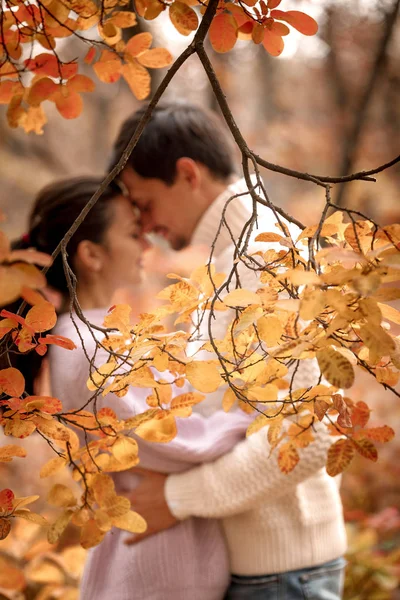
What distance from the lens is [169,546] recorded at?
1205mm

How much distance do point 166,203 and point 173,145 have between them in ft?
0.47

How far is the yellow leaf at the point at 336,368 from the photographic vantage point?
1.90ft

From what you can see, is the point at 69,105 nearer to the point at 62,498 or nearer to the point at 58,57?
the point at 58,57

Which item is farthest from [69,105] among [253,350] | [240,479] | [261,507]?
[261,507]

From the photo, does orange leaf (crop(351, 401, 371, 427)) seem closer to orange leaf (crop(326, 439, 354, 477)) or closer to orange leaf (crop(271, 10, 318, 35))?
orange leaf (crop(326, 439, 354, 477))

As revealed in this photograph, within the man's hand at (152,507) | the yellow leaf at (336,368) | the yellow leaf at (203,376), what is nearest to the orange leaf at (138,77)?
the yellow leaf at (203,376)

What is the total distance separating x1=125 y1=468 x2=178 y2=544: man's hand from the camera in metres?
1.20

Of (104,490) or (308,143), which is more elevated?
(308,143)

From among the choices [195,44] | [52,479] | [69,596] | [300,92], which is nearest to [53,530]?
[195,44]

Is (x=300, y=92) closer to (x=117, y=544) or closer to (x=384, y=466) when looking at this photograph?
(x=384, y=466)

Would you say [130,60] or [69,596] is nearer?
[130,60]

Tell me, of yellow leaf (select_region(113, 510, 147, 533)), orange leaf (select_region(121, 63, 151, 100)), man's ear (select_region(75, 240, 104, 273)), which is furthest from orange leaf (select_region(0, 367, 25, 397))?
man's ear (select_region(75, 240, 104, 273))

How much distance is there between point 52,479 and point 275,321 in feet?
9.26

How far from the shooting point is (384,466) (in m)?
3.37
